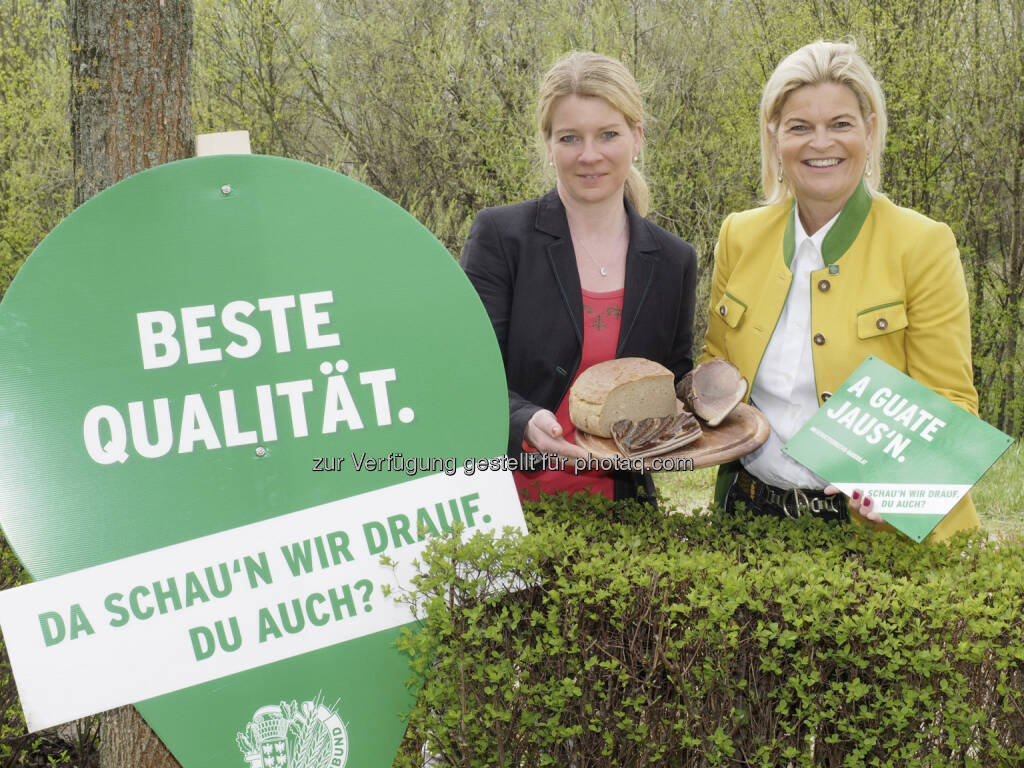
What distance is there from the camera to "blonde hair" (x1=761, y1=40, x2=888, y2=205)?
2.56 metres

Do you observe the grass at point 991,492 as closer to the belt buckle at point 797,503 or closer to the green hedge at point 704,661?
the belt buckle at point 797,503

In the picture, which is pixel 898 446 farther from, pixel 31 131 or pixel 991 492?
pixel 31 131

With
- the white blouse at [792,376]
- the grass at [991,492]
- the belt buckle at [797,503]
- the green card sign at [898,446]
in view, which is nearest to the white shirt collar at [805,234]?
the white blouse at [792,376]

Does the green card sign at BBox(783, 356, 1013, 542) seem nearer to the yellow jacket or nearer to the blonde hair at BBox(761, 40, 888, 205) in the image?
the yellow jacket

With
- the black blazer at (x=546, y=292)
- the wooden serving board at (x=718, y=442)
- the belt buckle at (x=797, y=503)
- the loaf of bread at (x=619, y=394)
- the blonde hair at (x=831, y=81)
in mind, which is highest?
the blonde hair at (x=831, y=81)

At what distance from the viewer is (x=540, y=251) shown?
9.04ft

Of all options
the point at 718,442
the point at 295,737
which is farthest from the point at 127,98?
the point at 718,442

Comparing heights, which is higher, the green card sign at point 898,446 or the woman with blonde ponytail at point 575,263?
the woman with blonde ponytail at point 575,263

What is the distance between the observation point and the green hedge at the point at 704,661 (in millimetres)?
1954

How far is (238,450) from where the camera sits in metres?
2.10

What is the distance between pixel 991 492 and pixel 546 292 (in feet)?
19.1

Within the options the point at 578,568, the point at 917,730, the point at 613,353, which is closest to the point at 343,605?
the point at 578,568

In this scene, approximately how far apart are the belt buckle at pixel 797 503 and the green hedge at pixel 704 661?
479 millimetres

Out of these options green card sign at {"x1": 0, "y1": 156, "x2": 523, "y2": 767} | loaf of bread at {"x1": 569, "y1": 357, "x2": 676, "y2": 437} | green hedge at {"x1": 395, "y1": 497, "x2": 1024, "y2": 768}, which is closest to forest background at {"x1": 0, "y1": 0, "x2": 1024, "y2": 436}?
loaf of bread at {"x1": 569, "y1": 357, "x2": 676, "y2": 437}
